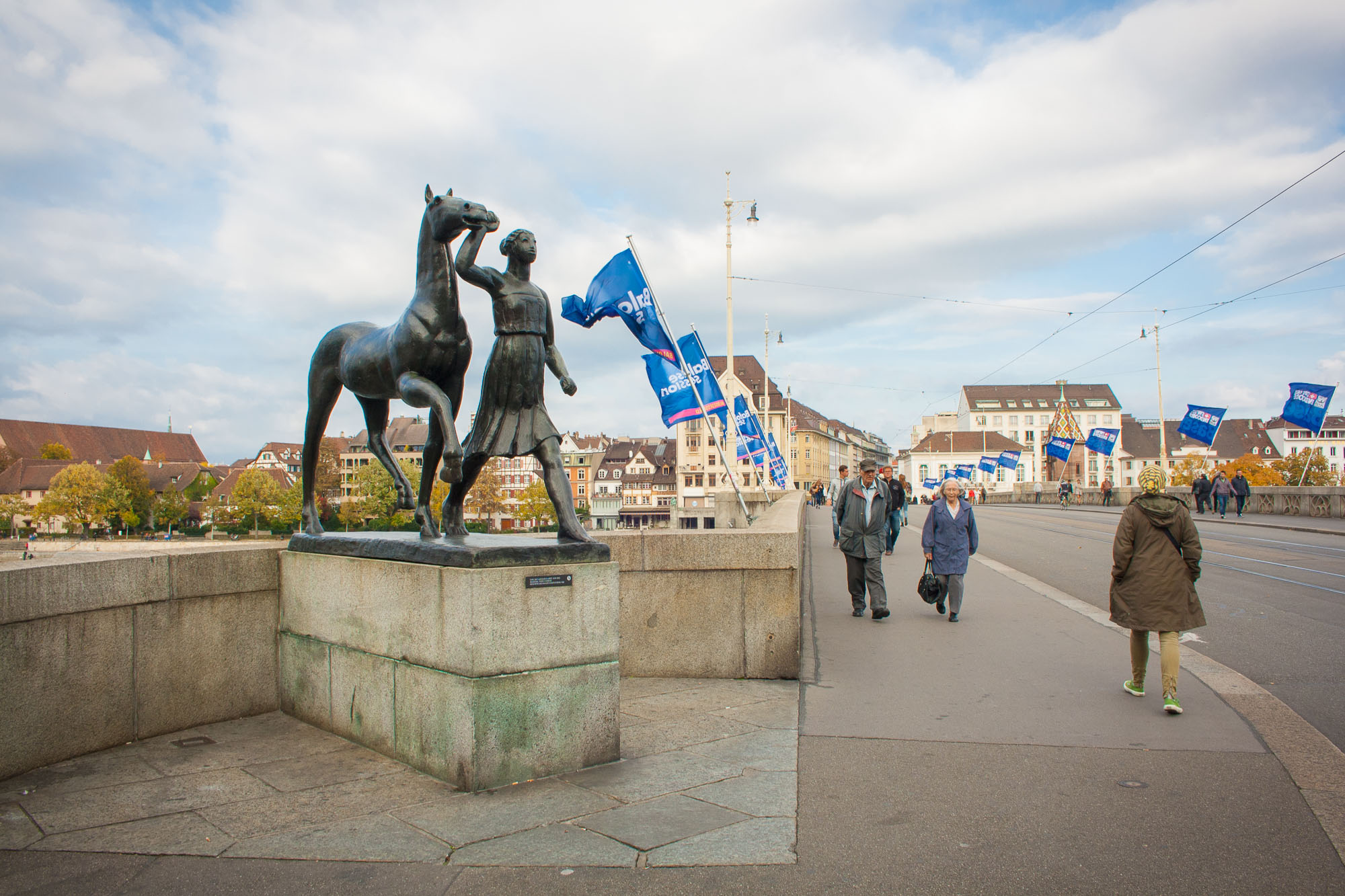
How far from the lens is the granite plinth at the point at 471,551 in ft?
15.0

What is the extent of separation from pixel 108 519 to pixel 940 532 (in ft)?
333

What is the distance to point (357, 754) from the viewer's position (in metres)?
5.11

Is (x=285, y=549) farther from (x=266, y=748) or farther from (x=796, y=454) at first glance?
(x=796, y=454)

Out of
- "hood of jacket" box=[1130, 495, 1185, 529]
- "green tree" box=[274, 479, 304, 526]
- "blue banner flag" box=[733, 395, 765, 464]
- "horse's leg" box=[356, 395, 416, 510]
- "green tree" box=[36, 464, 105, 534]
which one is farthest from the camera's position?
"green tree" box=[274, 479, 304, 526]

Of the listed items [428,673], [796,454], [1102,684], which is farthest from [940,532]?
[796,454]

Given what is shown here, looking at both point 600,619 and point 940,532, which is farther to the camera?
point 940,532

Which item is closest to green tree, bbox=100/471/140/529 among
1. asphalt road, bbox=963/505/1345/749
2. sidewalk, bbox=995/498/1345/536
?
asphalt road, bbox=963/505/1345/749

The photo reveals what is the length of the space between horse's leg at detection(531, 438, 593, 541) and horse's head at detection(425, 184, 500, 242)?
1.33 meters

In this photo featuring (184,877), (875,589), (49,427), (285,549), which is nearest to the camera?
(184,877)

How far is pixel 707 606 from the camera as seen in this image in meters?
7.34

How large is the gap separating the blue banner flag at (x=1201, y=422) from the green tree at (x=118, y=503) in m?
91.5

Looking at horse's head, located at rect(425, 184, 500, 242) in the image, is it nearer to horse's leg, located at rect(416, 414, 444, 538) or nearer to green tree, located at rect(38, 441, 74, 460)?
horse's leg, located at rect(416, 414, 444, 538)

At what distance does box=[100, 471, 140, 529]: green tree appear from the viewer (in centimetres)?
8944

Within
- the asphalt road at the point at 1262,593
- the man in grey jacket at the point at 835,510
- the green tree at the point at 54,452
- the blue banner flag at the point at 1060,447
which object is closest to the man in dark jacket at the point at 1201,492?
the asphalt road at the point at 1262,593
